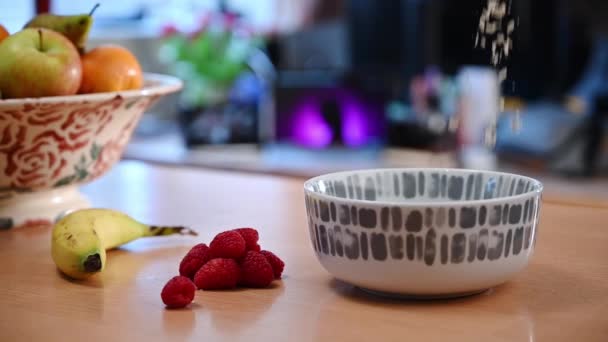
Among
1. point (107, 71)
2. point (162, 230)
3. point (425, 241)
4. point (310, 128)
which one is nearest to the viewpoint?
point (425, 241)

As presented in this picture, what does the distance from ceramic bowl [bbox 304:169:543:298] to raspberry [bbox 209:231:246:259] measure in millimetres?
61

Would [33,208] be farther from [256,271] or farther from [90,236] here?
[256,271]

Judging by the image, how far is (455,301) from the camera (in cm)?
56

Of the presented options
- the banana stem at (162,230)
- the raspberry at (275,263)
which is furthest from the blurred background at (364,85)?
the raspberry at (275,263)

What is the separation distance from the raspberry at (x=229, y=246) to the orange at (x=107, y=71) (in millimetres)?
313

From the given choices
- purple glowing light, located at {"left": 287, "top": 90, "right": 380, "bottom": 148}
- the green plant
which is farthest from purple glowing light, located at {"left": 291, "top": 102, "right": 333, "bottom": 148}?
the green plant

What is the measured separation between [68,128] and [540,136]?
2.63m

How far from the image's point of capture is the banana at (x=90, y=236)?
641 millimetres

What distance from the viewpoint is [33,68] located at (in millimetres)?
810

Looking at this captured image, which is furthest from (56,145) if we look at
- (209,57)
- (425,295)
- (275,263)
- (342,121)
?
(342,121)

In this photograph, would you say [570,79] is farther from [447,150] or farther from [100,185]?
[100,185]

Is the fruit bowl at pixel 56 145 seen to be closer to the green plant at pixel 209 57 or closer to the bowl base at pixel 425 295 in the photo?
the bowl base at pixel 425 295

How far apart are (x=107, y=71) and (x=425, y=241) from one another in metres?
0.46

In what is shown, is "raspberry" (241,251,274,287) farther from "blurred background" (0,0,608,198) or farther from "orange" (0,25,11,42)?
"blurred background" (0,0,608,198)
